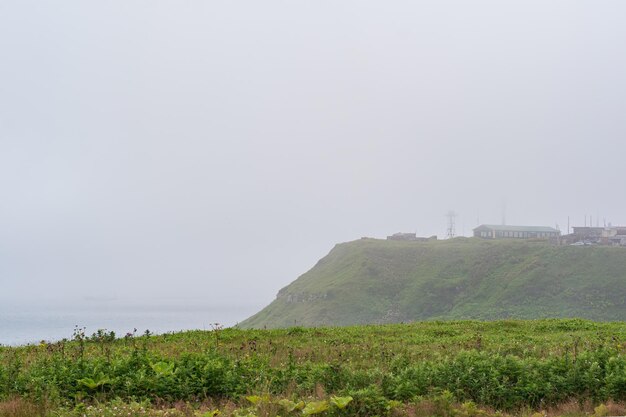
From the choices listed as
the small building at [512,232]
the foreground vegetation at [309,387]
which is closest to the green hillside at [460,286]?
the small building at [512,232]

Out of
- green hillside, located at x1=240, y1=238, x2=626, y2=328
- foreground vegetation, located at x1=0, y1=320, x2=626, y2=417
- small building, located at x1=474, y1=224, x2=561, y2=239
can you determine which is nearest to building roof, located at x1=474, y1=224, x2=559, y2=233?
small building, located at x1=474, y1=224, x2=561, y2=239

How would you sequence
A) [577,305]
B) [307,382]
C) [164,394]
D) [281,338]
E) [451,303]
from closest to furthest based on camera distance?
[164,394]
[307,382]
[281,338]
[577,305]
[451,303]

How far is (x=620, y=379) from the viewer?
11047 millimetres

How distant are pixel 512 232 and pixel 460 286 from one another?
66577 mm

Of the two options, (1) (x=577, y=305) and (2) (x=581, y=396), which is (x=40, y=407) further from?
(1) (x=577, y=305)

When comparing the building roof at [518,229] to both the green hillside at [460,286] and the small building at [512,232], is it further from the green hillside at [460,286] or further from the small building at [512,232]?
the green hillside at [460,286]

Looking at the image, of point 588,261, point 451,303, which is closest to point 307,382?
point 451,303

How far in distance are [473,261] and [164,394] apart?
446 ft

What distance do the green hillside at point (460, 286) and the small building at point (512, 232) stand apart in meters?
26.0

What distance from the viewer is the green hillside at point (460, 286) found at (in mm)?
107625

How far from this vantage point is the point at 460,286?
127 m

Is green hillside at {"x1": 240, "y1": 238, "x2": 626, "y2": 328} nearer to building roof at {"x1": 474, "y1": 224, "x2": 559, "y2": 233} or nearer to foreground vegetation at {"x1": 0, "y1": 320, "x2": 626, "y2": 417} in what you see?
building roof at {"x1": 474, "y1": 224, "x2": 559, "y2": 233}

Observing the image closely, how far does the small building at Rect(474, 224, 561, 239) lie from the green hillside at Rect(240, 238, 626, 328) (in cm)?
2598

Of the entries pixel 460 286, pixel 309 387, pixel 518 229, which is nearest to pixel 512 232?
pixel 518 229
